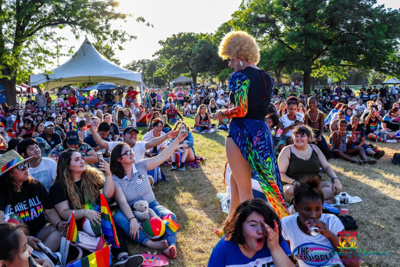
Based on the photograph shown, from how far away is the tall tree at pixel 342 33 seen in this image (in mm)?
22891

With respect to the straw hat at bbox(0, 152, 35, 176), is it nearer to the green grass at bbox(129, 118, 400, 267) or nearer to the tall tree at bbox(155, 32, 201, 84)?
the green grass at bbox(129, 118, 400, 267)

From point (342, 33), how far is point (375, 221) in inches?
947

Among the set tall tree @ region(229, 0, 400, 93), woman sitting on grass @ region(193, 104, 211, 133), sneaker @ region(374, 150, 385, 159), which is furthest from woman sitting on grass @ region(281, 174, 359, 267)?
tall tree @ region(229, 0, 400, 93)

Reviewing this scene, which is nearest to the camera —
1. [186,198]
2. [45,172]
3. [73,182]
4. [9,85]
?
[73,182]

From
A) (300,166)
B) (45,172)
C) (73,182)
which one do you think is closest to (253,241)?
(73,182)

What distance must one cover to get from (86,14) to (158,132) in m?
12.7

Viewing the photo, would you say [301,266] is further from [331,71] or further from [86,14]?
[331,71]

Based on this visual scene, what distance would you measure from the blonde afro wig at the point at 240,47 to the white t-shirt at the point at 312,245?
1591 mm

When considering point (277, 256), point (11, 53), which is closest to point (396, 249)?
point (277, 256)

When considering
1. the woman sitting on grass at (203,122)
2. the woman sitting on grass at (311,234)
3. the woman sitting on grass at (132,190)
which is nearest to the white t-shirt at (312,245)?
the woman sitting on grass at (311,234)

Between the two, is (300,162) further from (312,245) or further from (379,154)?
(379,154)

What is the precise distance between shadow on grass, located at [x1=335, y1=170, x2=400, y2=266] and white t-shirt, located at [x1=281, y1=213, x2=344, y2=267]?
1165mm

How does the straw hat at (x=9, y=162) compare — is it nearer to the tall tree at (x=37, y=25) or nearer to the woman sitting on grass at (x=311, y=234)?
the woman sitting on grass at (x=311, y=234)

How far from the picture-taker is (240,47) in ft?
9.59
